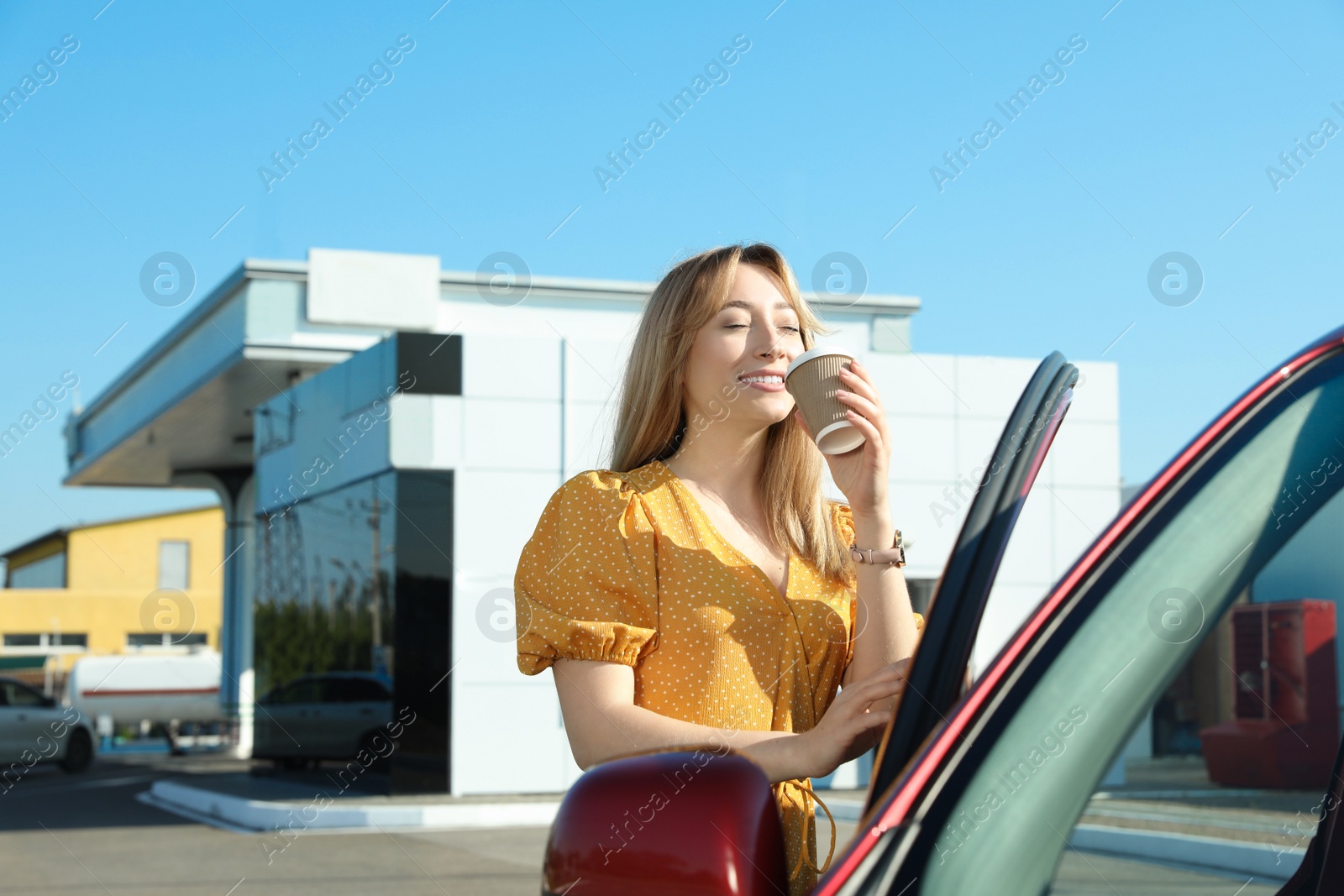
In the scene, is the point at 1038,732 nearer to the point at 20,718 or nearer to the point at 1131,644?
the point at 1131,644

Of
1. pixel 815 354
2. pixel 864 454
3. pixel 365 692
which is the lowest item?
pixel 365 692

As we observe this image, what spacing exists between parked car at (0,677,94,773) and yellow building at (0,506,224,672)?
21.6 meters

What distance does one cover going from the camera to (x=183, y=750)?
89.5 ft

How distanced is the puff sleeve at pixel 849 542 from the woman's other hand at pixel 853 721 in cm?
35

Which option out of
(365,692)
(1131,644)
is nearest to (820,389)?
(1131,644)

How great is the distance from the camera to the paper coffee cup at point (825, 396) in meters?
1.77

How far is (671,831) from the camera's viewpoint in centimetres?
108

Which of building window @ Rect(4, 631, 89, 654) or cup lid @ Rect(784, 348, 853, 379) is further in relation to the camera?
building window @ Rect(4, 631, 89, 654)

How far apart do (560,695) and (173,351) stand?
62.7 feet

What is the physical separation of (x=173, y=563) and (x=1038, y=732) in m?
51.4

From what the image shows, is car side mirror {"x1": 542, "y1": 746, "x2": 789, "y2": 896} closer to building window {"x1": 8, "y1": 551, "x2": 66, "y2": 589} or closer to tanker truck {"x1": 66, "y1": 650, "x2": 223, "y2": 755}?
tanker truck {"x1": 66, "y1": 650, "x2": 223, "y2": 755}

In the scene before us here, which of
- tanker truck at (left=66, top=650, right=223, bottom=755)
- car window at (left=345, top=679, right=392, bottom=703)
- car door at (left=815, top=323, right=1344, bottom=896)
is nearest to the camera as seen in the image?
car door at (left=815, top=323, right=1344, bottom=896)

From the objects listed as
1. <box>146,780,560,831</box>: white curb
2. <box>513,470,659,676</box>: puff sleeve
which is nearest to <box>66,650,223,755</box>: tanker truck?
<box>146,780,560,831</box>: white curb

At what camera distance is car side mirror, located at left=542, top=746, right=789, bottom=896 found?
42.1 inches
